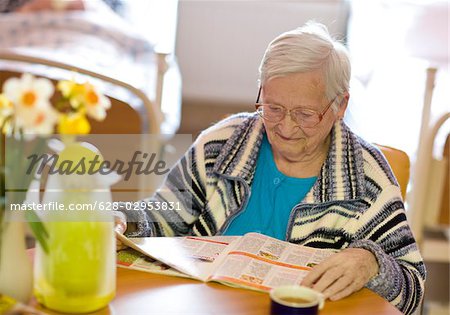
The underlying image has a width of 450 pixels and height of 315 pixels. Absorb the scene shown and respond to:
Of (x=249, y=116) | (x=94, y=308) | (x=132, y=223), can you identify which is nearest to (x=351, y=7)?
(x=249, y=116)

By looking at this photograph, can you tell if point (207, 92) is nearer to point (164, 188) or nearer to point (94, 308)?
point (164, 188)

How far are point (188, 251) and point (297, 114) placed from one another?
17.7 inches

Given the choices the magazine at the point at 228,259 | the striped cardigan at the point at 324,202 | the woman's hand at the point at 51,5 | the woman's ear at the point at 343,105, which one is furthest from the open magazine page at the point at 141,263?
the woman's hand at the point at 51,5

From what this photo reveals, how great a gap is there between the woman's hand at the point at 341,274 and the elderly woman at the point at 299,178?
0.17 feet

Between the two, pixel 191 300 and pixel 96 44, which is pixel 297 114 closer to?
pixel 191 300

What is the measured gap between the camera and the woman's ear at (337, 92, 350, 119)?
5.96 ft

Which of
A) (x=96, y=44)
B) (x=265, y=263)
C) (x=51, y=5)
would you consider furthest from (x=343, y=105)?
(x=51, y=5)

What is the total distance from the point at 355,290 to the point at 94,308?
21.0 inches

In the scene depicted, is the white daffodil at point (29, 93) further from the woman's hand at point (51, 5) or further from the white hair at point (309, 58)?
the woman's hand at point (51, 5)

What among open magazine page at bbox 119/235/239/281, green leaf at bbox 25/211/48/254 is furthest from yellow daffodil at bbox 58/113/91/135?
open magazine page at bbox 119/235/239/281

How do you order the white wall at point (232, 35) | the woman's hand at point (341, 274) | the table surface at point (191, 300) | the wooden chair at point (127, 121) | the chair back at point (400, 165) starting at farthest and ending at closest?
1. the white wall at point (232, 35)
2. the wooden chair at point (127, 121)
3. the chair back at point (400, 165)
4. the woman's hand at point (341, 274)
5. the table surface at point (191, 300)

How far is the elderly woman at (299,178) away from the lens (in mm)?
1679

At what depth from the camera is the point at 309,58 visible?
172 centimetres

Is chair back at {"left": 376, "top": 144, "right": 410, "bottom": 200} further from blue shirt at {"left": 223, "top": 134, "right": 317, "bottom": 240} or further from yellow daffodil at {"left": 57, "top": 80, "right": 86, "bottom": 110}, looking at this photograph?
yellow daffodil at {"left": 57, "top": 80, "right": 86, "bottom": 110}
